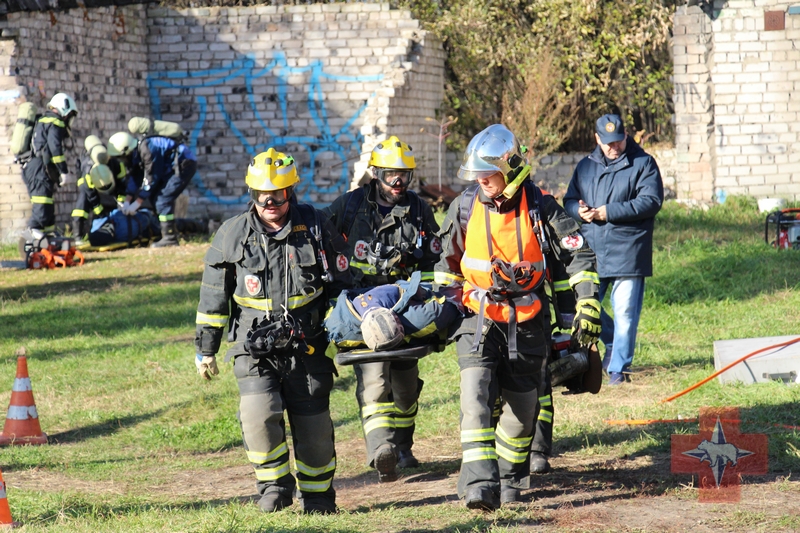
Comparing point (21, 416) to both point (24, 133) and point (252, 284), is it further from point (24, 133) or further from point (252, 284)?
point (24, 133)

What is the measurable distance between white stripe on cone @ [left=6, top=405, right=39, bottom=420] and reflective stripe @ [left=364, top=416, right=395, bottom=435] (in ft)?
8.83

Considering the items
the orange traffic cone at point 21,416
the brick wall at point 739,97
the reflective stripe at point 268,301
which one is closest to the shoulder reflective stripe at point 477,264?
the reflective stripe at point 268,301

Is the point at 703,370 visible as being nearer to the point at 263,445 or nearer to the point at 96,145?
the point at 263,445

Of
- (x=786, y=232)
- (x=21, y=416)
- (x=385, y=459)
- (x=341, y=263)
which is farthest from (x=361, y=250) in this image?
(x=786, y=232)

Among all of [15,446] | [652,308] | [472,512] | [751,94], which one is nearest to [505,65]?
[751,94]

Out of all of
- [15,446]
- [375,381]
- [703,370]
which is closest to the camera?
[375,381]

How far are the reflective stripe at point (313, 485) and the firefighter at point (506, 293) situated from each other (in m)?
0.76

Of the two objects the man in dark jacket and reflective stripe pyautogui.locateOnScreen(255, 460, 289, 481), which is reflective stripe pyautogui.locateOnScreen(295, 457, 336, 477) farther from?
the man in dark jacket

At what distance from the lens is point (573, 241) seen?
4.92 metres

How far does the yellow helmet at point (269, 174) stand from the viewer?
195 inches

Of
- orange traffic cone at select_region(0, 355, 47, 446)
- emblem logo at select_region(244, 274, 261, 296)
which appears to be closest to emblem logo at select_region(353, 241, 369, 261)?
emblem logo at select_region(244, 274, 261, 296)

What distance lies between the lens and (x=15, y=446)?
22.5 feet

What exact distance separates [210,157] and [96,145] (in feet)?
14.1

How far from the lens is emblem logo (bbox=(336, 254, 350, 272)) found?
5176mm
